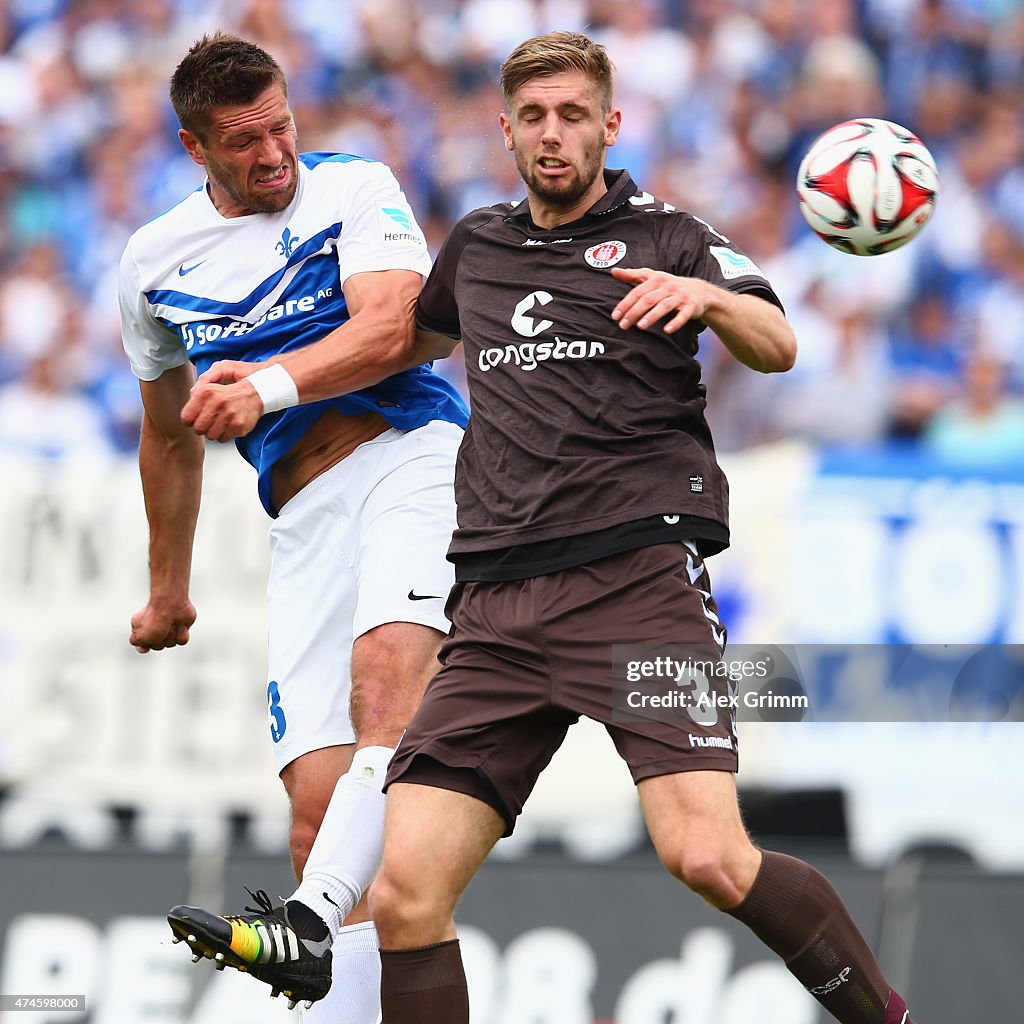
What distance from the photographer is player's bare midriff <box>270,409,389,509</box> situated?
5.20 m

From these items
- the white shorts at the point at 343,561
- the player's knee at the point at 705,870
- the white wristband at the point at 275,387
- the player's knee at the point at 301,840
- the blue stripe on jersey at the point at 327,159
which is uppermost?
the blue stripe on jersey at the point at 327,159

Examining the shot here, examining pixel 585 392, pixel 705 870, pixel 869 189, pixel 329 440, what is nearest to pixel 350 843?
pixel 705 870

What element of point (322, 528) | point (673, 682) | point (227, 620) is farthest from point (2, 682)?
point (673, 682)

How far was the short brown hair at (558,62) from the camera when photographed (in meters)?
4.57

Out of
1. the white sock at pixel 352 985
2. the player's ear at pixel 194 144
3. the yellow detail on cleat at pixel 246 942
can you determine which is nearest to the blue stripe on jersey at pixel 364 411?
the player's ear at pixel 194 144

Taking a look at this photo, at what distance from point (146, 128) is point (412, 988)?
8485 millimetres

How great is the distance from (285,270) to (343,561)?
87 cm

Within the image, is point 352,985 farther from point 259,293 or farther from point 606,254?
point 606,254

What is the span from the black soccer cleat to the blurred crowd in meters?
5.75

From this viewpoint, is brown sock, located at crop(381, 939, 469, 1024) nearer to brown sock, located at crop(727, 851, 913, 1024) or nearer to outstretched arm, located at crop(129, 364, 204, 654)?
brown sock, located at crop(727, 851, 913, 1024)

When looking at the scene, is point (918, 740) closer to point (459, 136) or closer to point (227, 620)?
point (227, 620)

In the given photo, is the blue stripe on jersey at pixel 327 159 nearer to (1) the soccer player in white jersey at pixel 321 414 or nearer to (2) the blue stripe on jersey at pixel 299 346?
(1) the soccer player in white jersey at pixel 321 414

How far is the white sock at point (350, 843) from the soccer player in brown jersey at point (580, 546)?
271 millimetres

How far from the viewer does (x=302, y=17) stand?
475 inches
